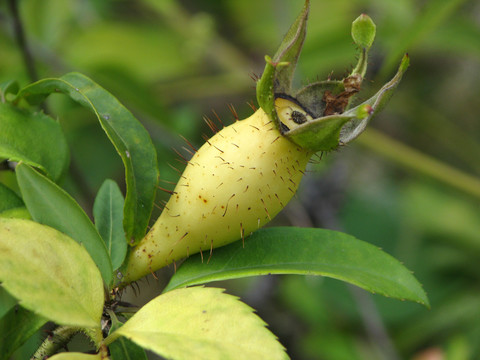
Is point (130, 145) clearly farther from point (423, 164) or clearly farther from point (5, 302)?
point (423, 164)

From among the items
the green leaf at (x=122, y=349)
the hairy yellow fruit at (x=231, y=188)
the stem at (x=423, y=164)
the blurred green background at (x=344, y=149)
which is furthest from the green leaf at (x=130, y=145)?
the stem at (x=423, y=164)

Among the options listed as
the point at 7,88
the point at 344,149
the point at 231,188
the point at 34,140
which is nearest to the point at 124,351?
the point at 231,188

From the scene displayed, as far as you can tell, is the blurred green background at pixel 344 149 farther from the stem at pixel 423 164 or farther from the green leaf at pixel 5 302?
the green leaf at pixel 5 302

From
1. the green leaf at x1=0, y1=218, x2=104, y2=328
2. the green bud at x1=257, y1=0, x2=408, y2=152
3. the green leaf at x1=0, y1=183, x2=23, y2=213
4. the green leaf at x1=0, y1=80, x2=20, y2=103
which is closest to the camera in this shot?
the green leaf at x1=0, y1=218, x2=104, y2=328

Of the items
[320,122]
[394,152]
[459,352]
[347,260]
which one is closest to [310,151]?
[320,122]

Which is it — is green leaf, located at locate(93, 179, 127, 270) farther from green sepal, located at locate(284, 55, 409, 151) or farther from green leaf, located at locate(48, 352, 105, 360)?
green sepal, located at locate(284, 55, 409, 151)

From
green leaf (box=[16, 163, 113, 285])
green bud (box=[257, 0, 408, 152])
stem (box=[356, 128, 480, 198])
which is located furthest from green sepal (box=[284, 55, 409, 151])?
stem (box=[356, 128, 480, 198])
